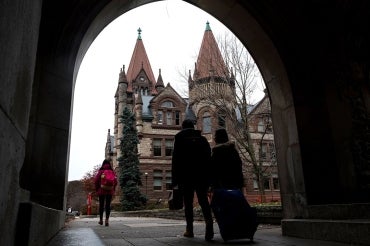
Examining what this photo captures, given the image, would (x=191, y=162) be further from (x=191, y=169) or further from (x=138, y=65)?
(x=138, y=65)

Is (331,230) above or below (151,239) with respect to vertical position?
above

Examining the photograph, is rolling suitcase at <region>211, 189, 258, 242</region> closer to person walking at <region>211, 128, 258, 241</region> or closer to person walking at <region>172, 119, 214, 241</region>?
person walking at <region>211, 128, 258, 241</region>

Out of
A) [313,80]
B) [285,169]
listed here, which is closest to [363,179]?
[285,169]

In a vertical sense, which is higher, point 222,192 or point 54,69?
point 54,69

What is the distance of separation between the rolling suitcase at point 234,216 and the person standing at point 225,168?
31 centimetres

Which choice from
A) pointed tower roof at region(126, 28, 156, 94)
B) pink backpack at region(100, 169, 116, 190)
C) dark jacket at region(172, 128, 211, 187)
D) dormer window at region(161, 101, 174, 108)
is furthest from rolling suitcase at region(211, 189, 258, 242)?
pointed tower roof at region(126, 28, 156, 94)

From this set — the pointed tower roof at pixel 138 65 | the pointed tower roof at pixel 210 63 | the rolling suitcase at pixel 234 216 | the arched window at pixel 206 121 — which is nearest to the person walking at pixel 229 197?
the rolling suitcase at pixel 234 216

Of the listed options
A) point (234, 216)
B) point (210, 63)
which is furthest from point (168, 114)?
point (234, 216)

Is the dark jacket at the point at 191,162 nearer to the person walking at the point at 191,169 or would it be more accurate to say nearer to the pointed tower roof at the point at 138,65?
the person walking at the point at 191,169

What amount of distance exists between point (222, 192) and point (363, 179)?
78.7 inches

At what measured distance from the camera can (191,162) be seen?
4570 millimetres

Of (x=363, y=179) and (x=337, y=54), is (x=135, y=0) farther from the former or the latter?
(x=363, y=179)

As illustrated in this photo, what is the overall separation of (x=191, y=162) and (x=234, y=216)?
0.94m

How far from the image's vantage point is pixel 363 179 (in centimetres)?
455
